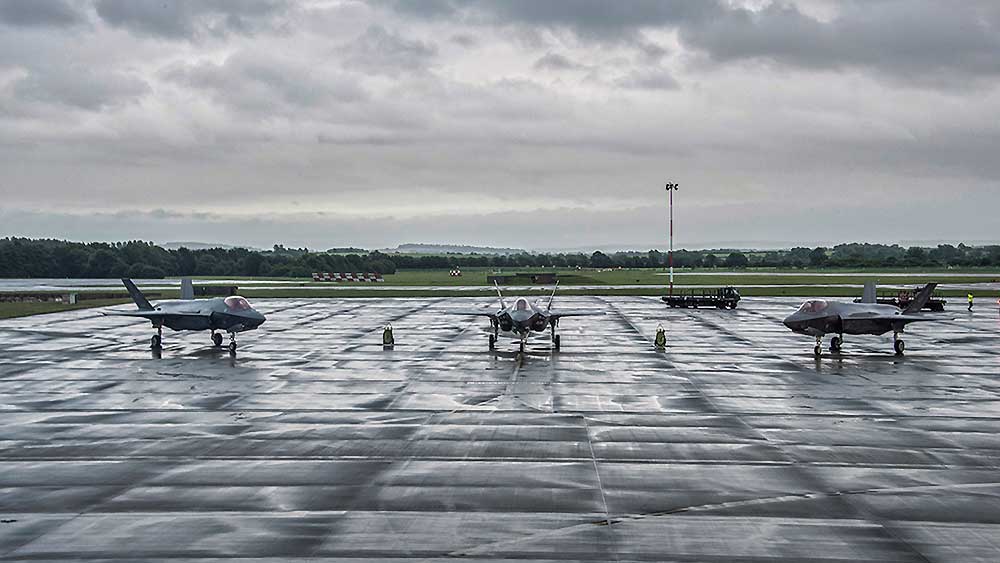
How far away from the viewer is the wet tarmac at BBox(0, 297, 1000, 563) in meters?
11.7

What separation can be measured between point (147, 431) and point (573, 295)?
196 feet

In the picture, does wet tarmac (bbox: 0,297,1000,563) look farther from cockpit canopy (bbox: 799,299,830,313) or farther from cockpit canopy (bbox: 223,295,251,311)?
cockpit canopy (bbox: 223,295,251,311)

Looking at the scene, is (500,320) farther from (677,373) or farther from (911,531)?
(911,531)

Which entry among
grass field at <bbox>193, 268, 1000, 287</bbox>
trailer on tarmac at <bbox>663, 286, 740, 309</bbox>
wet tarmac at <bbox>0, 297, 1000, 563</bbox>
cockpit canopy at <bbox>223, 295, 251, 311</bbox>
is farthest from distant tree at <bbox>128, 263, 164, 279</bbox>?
cockpit canopy at <bbox>223, 295, 251, 311</bbox>

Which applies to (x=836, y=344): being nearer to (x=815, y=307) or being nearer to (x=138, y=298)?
(x=815, y=307)

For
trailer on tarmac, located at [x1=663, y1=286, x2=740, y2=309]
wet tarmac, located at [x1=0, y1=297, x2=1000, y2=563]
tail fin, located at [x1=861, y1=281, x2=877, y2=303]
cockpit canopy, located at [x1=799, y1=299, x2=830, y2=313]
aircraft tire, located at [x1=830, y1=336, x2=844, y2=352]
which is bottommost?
wet tarmac, located at [x1=0, y1=297, x2=1000, y2=563]

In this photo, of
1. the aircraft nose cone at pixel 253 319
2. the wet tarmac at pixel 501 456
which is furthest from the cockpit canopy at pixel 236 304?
the wet tarmac at pixel 501 456

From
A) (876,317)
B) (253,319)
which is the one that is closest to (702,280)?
(876,317)

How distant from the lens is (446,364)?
1196 inches

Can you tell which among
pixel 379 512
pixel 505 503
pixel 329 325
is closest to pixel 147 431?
pixel 379 512

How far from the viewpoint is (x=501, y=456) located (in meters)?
16.5

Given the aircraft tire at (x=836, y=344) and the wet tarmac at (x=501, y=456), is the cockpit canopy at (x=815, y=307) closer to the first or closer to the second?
the aircraft tire at (x=836, y=344)

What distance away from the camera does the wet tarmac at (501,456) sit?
38.3ft

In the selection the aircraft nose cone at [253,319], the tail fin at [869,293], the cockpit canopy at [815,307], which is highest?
the tail fin at [869,293]
